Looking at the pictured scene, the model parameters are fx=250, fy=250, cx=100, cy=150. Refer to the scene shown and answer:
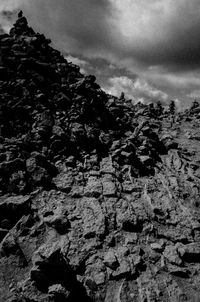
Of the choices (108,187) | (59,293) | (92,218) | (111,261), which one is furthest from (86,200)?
(59,293)

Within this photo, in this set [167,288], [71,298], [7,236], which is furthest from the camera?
[7,236]

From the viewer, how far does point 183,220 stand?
21109mm

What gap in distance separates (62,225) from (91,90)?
934 inches

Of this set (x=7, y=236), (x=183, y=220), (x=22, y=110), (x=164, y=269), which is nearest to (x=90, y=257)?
(x=164, y=269)

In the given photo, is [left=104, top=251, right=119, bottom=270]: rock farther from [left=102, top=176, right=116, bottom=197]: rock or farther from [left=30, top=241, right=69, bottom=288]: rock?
[left=102, top=176, right=116, bottom=197]: rock

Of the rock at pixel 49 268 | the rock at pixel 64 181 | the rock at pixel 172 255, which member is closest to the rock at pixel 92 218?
the rock at pixel 64 181

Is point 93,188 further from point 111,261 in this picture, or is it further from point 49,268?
point 49,268

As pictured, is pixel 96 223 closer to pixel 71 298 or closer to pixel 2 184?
pixel 71 298

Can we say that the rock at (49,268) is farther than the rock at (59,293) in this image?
Yes

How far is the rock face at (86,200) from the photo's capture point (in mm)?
16016

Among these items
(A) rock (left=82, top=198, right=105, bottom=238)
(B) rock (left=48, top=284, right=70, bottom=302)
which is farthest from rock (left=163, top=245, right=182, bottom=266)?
(B) rock (left=48, top=284, right=70, bottom=302)

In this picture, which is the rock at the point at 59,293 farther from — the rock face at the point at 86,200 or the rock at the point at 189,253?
the rock at the point at 189,253

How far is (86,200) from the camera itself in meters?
22.0

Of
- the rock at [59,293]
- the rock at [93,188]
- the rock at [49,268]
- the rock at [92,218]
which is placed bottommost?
the rock at [59,293]
